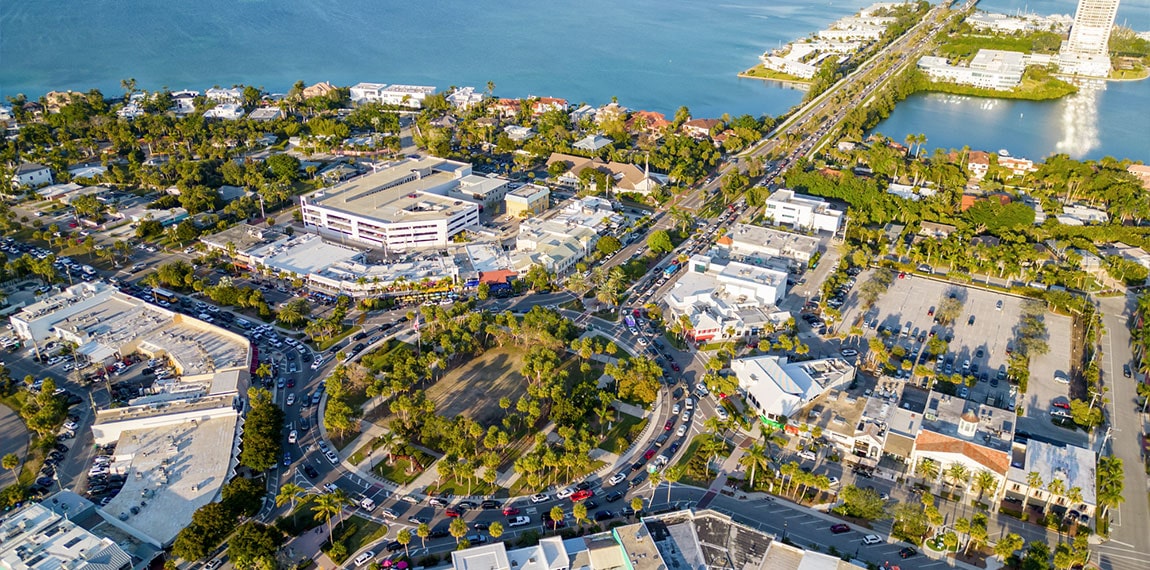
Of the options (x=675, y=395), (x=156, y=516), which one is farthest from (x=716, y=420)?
(x=156, y=516)

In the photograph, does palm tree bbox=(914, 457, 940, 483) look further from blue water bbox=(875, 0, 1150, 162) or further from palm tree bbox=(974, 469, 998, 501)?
blue water bbox=(875, 0, 1150, 162)

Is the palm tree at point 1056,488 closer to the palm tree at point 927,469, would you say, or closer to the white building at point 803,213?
the palm tree at point 927,469

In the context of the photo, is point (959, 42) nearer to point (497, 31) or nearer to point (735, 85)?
point (735, 85)

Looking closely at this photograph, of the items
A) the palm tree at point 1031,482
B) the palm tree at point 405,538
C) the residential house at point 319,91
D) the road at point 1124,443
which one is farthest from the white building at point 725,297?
the residential house at point 319,91

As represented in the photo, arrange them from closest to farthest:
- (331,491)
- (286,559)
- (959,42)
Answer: (286,559)
(331,491)
(959,42)

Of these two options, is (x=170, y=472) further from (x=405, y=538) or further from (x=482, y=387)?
(x=482, y=387)
